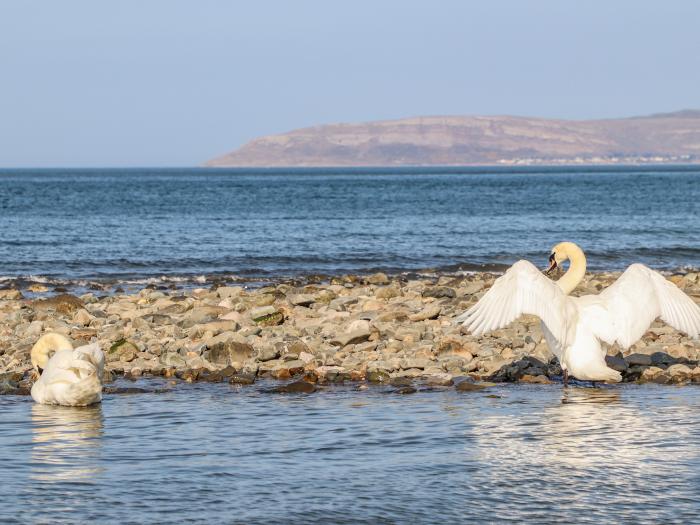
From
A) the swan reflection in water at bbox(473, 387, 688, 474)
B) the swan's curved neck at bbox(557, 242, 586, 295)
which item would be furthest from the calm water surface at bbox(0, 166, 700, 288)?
the swan reflection in water at bbox(473, 387, 688, 474)

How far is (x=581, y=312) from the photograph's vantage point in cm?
1172

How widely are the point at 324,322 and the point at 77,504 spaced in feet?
27.2

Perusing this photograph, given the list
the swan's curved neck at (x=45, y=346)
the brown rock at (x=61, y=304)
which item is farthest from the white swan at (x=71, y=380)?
the brown rock at (x=61, y=304)

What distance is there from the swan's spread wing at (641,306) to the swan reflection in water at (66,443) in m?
5.09

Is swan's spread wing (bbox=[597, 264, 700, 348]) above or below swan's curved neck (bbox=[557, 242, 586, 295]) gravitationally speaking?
below

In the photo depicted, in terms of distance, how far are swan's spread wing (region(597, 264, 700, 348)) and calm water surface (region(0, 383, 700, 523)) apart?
26.1 inches

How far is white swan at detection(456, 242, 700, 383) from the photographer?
37.6ft

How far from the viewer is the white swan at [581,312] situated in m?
11.4

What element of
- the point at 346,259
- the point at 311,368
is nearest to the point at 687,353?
the point at 311,368

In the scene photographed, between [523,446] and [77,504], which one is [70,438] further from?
[523,446]

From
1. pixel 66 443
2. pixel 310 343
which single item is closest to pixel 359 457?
pixel 66 443

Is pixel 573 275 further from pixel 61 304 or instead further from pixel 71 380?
pixel 61 304

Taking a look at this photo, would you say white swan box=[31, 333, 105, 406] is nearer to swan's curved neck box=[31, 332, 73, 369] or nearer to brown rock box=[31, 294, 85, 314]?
swan's curved neck box=[31, 332, 73, 369]

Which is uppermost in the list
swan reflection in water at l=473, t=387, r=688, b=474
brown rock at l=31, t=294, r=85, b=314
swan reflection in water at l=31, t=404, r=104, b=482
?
brown rock at l=31, t=294, r=85, b=314
